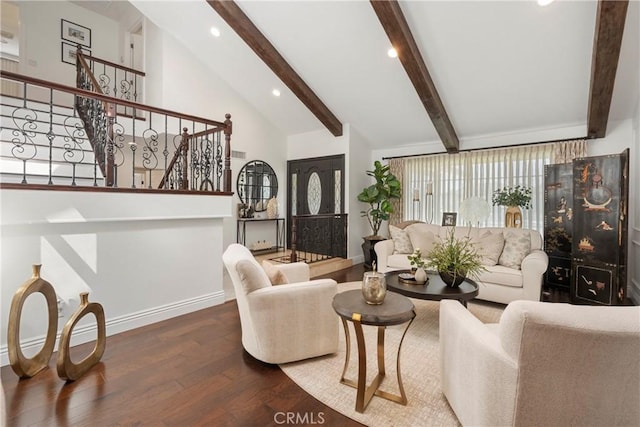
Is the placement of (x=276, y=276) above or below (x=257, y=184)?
below

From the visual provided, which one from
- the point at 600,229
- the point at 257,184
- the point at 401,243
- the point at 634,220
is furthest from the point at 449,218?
the point at 257,184

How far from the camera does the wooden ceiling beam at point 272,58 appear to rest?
169 inches

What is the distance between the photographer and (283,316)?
2303mm

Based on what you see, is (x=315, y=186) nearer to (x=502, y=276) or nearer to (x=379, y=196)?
(x=379, y=196)

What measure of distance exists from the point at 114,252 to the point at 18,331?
918mm

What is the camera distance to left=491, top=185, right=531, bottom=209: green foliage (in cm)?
484

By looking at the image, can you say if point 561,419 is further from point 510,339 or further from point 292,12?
point 292,12

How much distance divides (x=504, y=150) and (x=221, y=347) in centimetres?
536

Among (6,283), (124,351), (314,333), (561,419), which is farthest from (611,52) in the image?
(6,283)

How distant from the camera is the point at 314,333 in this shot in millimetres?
2410

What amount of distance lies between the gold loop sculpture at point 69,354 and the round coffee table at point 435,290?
2558mm

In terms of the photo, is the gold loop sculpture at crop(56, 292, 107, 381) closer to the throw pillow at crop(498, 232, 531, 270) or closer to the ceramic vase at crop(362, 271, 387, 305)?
the ceramic vase at crop(362, 271, 387, 305)
